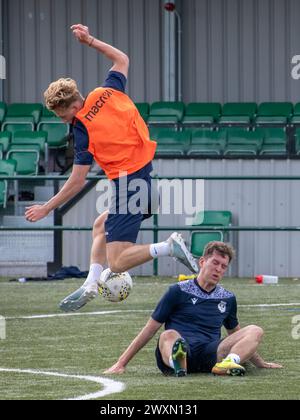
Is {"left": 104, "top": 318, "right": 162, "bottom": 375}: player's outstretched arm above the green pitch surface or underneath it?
above

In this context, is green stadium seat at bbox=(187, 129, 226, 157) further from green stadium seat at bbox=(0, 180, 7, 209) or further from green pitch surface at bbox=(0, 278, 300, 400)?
green pitch surface at bbox=(0, 278, 300, 400)

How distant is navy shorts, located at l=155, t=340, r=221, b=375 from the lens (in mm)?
9672

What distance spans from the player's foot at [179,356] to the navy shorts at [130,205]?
4.38 feet

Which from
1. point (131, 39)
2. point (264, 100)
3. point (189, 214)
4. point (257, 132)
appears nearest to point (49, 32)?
point (131, 39)

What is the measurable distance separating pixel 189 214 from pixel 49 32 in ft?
26.7

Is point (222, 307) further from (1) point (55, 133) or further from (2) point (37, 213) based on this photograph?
(1) point (55, 133)

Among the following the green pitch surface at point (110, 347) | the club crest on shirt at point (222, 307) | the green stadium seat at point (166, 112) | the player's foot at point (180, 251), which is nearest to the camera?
the green pitch surface at point (110, 347)

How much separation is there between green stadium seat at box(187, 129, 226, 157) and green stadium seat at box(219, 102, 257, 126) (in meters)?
2.28

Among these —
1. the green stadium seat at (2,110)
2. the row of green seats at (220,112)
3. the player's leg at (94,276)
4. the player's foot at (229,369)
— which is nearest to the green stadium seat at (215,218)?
the row of green seats at (220,112)

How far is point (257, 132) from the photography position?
20984 millimetres

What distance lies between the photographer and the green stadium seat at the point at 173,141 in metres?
20.6

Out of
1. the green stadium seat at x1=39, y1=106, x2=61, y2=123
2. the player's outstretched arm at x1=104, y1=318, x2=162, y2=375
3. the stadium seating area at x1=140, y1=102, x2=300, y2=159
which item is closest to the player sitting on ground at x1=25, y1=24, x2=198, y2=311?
the player's outstretched arm at x1=104, y1=318, x2=162, y2=375

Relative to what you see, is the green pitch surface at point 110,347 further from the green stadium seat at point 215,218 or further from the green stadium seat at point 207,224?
the green stadium seat at point 215,218

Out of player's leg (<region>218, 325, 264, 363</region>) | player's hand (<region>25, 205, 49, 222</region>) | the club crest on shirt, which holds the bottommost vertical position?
player's leg (<region>218, 325, 264, 363</region>)
